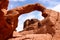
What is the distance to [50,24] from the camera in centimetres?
2025

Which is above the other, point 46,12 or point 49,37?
point 46,12

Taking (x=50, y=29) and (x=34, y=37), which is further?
(x=50, y=29)

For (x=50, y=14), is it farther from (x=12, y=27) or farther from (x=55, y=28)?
(x=12, y=27)

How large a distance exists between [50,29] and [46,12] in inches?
111

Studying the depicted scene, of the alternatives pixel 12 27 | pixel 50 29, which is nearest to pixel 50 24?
pixel 50 29

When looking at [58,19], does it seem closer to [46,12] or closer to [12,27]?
[46,12]

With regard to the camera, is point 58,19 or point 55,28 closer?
point 55,28

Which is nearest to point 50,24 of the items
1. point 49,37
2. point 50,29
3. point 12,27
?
point 50,29

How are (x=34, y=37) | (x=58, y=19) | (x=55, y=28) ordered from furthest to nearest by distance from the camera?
(x=58, y=19) → (x=55, y=28) → (x=34, y=37)

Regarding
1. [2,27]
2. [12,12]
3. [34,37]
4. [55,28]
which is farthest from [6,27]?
[55,28]

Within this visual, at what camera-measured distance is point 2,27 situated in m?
20.0

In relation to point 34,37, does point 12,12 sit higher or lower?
higher

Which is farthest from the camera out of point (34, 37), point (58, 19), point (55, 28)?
point (58, 19)

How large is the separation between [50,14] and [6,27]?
4.89 metres
